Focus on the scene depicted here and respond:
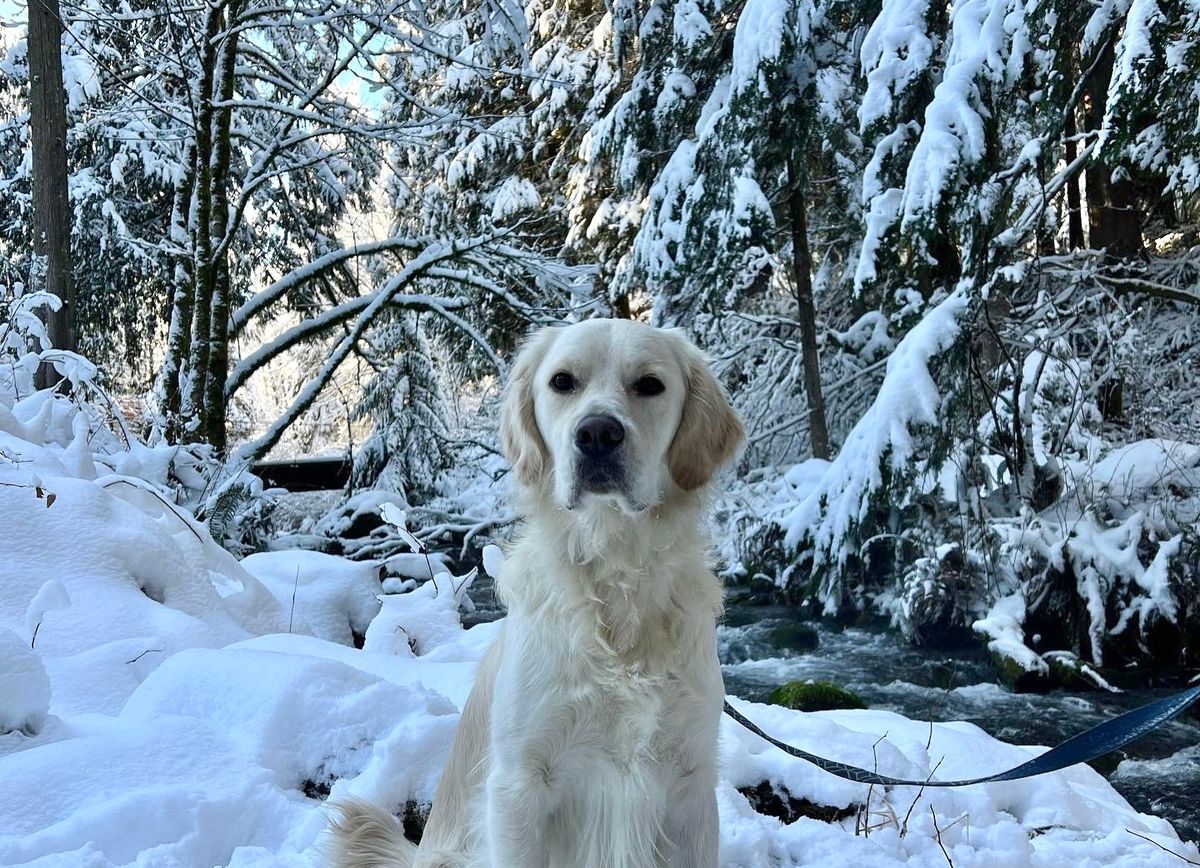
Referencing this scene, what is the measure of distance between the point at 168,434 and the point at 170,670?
18.1 ft

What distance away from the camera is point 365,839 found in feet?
6.73

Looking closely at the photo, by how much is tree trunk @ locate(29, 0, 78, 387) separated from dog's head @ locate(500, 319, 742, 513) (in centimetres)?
590

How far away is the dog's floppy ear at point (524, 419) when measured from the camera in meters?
2.16

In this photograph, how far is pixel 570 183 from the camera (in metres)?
13.1

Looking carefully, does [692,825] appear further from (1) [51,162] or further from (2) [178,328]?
(2) [178,328]

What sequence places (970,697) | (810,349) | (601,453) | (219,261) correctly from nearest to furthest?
(601,453) < (970,697) < (219,261) < (810,349)

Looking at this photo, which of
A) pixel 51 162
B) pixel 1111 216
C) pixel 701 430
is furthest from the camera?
pixel 1111 216

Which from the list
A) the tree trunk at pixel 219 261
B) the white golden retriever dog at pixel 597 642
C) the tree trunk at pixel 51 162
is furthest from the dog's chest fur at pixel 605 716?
the tree trunk at pixel 219 261

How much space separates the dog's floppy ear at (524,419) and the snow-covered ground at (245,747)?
920 millimetres

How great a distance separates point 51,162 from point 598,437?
6.75 metres

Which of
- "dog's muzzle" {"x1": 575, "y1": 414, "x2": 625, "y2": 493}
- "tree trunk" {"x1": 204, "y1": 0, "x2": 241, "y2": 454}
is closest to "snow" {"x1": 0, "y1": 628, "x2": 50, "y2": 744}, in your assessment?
"dog's muzzle" {"x1": 575, "y1": 414, "x2": 625, "y2": 493}

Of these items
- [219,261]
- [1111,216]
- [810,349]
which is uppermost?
[1111,216]

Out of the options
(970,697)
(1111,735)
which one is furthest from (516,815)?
(970,697)

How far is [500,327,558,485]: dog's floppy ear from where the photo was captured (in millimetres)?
2156
